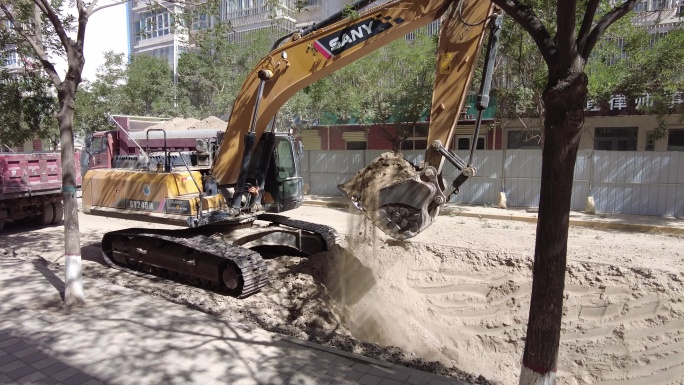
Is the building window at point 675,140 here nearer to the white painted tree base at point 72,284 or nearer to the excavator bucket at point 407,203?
the excavator bucket at point 407,203

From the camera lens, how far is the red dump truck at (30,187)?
10.6m

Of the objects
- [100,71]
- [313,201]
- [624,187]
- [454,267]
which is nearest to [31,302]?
[454,267]

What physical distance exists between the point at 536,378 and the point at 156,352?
338cm

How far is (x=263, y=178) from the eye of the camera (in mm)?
7215

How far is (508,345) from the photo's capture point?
6582mm

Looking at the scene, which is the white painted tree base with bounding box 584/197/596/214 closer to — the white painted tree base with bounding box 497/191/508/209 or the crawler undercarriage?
the white painted tree base with bounding box 497/191/508/209

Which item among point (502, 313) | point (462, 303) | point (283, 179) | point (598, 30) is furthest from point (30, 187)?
point (598, 30)

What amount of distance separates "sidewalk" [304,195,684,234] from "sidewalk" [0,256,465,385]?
797 cm

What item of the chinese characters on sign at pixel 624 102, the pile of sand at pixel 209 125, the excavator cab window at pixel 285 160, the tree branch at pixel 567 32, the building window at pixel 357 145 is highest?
the chinese characters on sign at pixel 624 102

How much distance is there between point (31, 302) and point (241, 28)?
76.2 feet

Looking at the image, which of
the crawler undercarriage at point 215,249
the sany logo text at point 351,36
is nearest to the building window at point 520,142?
the crawler undercarriage at point 215,249

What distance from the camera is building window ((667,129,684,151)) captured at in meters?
16.2

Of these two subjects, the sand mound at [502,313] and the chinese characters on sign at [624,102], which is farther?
the chinese characters on sign at [624,102]

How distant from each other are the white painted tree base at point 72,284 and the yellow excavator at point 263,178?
142 cm
